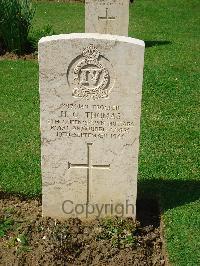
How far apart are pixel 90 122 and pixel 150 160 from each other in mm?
1837

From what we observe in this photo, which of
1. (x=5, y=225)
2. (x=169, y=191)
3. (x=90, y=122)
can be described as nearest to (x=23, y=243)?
(x=5, y=225)

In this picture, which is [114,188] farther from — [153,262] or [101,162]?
[153,262]

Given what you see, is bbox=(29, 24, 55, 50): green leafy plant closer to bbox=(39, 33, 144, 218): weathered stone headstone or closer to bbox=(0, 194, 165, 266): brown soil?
bbox=(0, 194, 165, 266): brown soil

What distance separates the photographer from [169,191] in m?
5.22

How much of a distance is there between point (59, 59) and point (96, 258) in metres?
1.63

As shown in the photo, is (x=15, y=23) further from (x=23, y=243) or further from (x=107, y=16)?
(x=23, y=243)

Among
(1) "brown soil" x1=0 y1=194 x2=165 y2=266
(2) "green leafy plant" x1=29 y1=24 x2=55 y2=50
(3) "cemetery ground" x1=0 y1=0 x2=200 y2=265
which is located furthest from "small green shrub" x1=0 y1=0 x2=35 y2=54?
(1) "brown soil" x1=0 y1=194 x2=165 y2=266

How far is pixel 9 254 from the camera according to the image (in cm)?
421

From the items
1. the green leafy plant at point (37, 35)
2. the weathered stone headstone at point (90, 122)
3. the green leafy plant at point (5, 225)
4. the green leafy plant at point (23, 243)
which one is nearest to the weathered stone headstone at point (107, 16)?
the green leafy plant at point (37, 35)

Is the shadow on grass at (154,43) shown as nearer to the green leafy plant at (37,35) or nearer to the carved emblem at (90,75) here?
the green leafy plant at (37,35)

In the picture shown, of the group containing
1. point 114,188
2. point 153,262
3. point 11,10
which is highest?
point 11,10

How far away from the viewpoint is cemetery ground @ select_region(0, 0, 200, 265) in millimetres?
4410

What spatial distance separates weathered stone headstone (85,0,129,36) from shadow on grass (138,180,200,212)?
5632mm

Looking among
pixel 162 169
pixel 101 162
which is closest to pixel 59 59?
pixel 101 162
